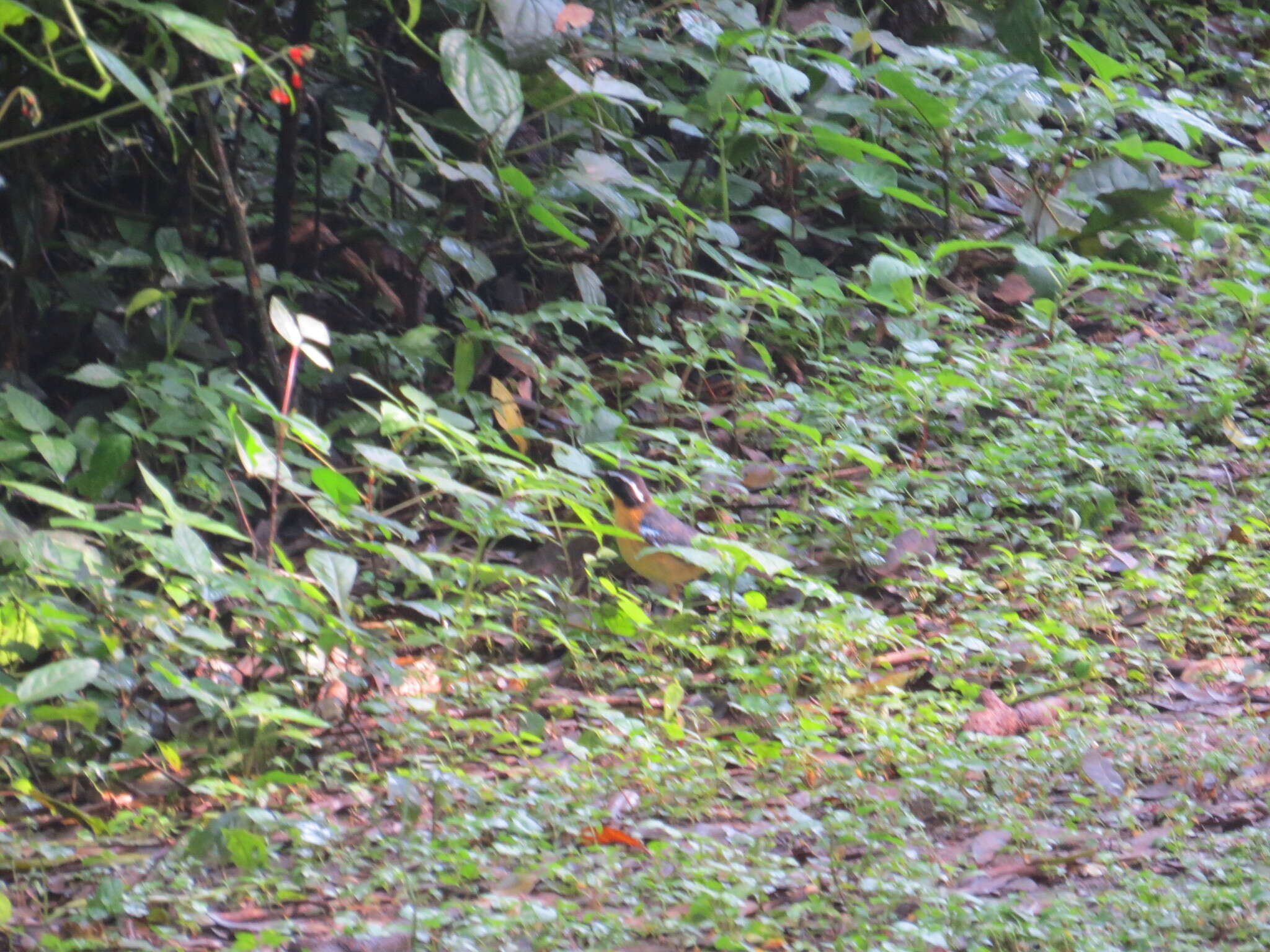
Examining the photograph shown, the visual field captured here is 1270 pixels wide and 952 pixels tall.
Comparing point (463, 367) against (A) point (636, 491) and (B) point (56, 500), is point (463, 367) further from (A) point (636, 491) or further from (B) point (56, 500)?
(B) point (56, 500)

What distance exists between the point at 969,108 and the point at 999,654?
3204mm

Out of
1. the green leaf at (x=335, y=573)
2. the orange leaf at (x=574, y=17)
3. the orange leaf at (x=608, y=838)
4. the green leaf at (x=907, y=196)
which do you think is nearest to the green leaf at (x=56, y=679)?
the green leaf at (x=335, y=573)

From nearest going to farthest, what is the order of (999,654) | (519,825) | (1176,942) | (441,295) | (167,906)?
(1176,942) < (167,906) < (519,825) < (999,654) < (441,295)

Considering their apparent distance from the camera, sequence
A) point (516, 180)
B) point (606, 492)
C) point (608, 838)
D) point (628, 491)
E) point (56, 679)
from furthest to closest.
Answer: point (516, 180)
point (606, 492)
point (628, 491)
point (608, 838)
point (56, 679)

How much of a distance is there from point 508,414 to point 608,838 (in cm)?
219

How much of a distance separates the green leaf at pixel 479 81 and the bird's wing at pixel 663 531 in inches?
52.2

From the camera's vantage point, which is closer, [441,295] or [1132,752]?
[1132,752]

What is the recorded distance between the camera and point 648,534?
3.98 metres

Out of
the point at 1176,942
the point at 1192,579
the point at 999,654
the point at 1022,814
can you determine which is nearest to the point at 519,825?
the point at 1022,814

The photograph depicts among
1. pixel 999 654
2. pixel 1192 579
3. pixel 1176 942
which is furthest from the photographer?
pixel 1192 579

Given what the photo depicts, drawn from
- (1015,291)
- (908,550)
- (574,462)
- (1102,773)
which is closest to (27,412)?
(574,462)

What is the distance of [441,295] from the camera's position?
5.17 m

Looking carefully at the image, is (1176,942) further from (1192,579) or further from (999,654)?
(1192,579)

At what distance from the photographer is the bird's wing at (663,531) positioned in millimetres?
3982
